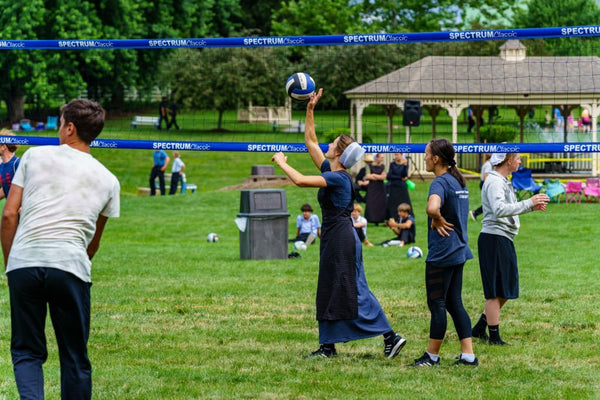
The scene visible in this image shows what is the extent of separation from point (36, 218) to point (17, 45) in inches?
228

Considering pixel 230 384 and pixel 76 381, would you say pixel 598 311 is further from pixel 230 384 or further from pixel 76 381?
pixel 76 381

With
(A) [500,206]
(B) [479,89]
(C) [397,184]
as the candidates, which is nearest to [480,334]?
(A) [500,206]

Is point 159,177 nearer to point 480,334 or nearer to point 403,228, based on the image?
point 403,228

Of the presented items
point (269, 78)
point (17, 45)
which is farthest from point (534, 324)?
point (269, 78)

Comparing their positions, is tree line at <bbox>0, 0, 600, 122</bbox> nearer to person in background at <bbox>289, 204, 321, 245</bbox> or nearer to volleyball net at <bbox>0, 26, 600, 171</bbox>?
volleyball net at <bbox>0, 26, 600, 171</bbox>

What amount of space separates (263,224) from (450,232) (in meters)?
8.55

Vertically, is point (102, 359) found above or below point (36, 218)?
below

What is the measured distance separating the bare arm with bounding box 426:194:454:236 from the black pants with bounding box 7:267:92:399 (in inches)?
116

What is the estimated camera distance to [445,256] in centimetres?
769

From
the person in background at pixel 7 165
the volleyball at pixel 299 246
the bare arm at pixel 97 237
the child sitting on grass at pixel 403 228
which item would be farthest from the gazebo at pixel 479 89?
the bare arm at pixel 97 237

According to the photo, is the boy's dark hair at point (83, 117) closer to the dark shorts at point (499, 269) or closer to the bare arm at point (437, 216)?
the bare arm at point (437, 216)

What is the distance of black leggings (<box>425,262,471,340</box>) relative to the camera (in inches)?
304

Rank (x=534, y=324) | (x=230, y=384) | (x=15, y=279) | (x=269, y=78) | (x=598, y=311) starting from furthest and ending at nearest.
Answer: (x=269, y=78)
(x=598, y=311)
(x=534, y=324)
(x=230, y=384)
(x=15, y=279)

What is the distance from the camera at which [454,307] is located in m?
7.79
